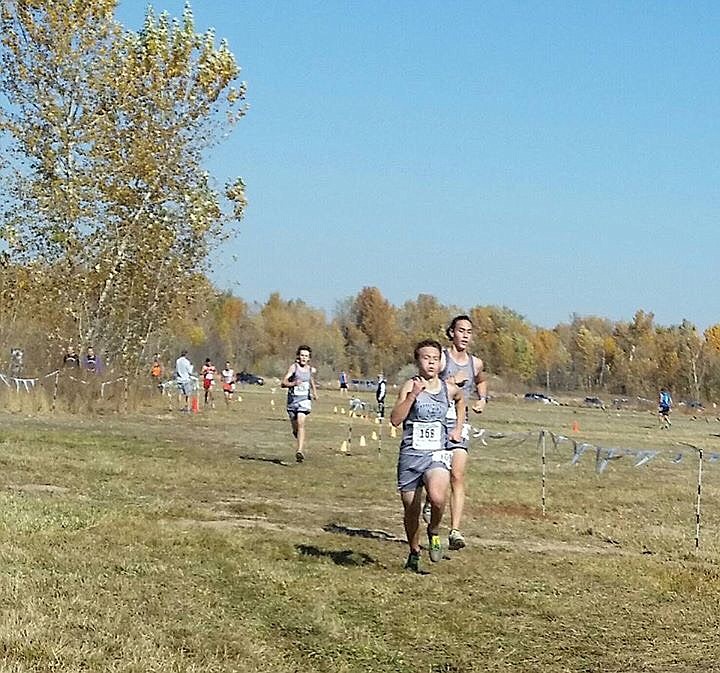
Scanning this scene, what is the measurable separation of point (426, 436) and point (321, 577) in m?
1.42

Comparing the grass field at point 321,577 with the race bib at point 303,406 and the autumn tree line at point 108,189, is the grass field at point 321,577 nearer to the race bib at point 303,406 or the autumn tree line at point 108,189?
the race bib at point 303,406

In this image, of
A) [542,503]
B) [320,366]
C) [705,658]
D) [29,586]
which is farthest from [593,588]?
[320,366]

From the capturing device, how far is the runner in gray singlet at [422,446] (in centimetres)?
911

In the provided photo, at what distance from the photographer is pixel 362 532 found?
1116cm

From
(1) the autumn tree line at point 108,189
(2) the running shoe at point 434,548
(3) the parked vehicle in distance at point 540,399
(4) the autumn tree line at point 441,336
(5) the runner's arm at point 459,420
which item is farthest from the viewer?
(4) the autumn tree line at point 441,336

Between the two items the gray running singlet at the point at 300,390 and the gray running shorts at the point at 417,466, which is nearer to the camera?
the gray running shorts at the point at 417,466

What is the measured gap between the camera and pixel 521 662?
6.64 meters

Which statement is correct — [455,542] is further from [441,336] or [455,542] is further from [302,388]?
[441,336]

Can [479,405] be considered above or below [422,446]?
above

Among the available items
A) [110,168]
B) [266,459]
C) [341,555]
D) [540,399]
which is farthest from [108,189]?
[540,399]

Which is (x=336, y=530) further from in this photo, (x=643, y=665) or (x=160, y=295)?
(x=160, y=295)

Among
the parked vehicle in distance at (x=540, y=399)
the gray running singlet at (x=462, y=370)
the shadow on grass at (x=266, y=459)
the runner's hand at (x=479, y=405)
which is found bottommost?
the shadow on grass at (x=266, y=459)

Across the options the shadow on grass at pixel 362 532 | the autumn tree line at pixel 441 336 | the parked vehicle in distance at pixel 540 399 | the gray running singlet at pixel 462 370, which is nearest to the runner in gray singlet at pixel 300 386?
the shadow on grass at pixel 362 532

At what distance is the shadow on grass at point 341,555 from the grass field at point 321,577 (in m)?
0.03
